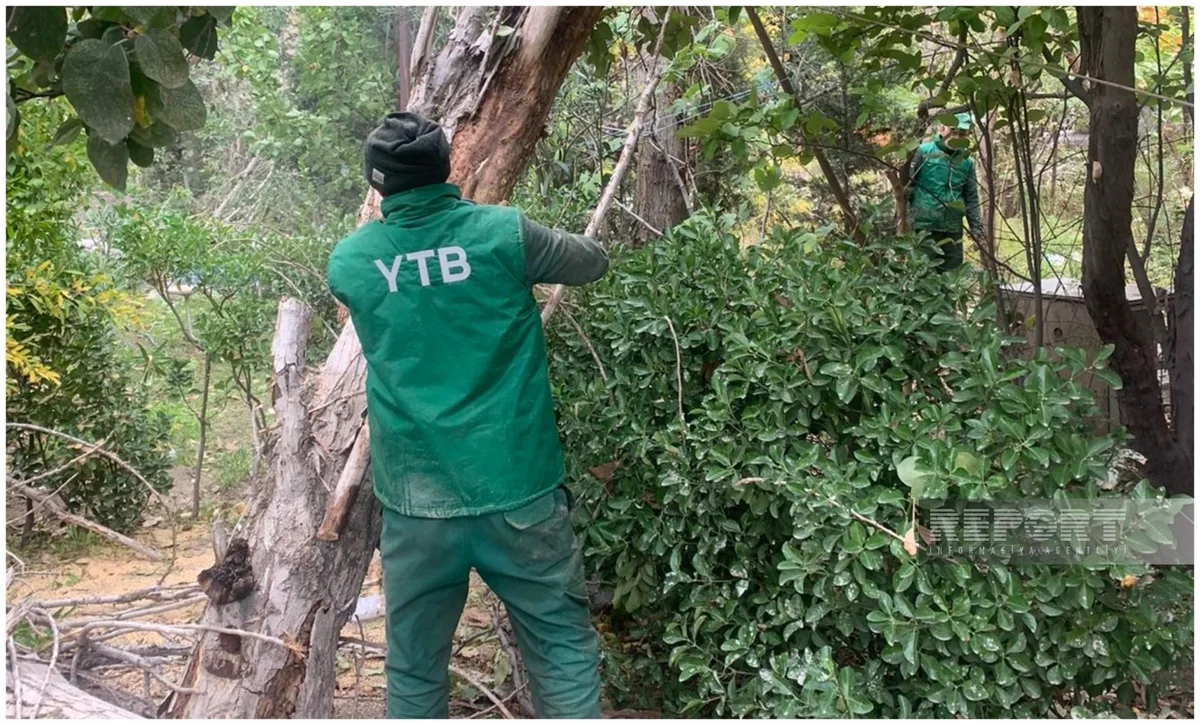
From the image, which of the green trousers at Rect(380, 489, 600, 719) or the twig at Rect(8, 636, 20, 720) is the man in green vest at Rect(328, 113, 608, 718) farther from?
the twig at Rect(8, 636, 20, 720)

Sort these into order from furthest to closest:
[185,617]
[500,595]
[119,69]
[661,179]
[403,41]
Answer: [403,41] < [661,179] < [185,617] < [500,595] < [119,69]

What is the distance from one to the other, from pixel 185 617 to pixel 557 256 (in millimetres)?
2838

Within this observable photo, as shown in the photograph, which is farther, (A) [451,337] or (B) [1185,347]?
(B) [1185,347]

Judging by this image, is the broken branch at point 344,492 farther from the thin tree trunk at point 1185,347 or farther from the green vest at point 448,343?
the thin tree trunk at point 1185,347

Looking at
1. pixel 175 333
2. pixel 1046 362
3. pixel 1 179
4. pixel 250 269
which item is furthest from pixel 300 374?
pixel 175 333

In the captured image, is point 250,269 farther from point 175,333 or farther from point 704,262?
point 704,262

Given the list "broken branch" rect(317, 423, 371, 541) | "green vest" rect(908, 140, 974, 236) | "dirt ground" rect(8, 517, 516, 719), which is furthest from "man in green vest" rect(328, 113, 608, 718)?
"green vest" rect(908, 140, 974, 236)

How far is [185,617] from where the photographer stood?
433cm

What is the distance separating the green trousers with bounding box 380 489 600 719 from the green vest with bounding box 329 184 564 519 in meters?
0.07

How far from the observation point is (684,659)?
9.17ft

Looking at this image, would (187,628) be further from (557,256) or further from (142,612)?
(557,256)

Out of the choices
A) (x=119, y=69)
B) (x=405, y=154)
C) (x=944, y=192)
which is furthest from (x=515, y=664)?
(x=944, y=192)

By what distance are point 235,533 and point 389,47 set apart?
20.8ft

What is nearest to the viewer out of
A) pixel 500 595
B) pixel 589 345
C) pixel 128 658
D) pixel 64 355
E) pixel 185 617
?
pixel 500 595
